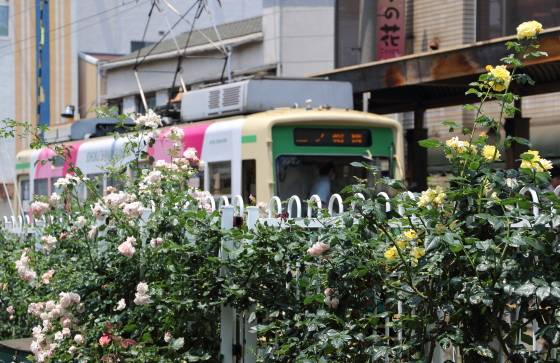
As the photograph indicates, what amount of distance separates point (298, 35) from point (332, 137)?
15312mm

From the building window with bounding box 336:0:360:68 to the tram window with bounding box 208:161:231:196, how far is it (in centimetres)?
1133

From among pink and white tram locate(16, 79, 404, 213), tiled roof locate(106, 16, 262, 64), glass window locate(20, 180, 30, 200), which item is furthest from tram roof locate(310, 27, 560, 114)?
tiled roof locate(106, 16, 262, 64)

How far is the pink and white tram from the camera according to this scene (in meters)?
11.0

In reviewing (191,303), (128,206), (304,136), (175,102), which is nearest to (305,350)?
(191,303)

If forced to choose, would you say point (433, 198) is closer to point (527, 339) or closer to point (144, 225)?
point (527, 339)

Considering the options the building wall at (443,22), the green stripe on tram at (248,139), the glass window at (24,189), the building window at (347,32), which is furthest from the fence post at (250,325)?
the building window at (347,32)

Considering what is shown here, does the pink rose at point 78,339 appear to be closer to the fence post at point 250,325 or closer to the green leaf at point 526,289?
the fence post at point 250,325

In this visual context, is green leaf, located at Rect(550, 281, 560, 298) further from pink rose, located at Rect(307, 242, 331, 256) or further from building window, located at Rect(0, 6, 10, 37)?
building window, located at Rect(0, 6, 10, 37)

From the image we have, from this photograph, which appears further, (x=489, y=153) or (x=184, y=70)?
(x=184, y=70)

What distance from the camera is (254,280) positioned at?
479 centimetres

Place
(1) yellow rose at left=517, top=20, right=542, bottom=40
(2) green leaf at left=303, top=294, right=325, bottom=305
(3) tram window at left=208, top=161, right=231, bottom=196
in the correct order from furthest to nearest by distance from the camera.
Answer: (3) tram window at left=208, top=161, right=231, bottom=196, (2) green leaf at left=303, top=294, right=325, bottom=305, (1) yellow rose at left=517, top=20, right=542, bottom=40

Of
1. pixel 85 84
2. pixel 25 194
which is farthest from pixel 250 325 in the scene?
pixel 85 84

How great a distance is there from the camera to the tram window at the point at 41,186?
54.5 feet

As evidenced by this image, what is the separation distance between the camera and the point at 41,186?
1702cm
